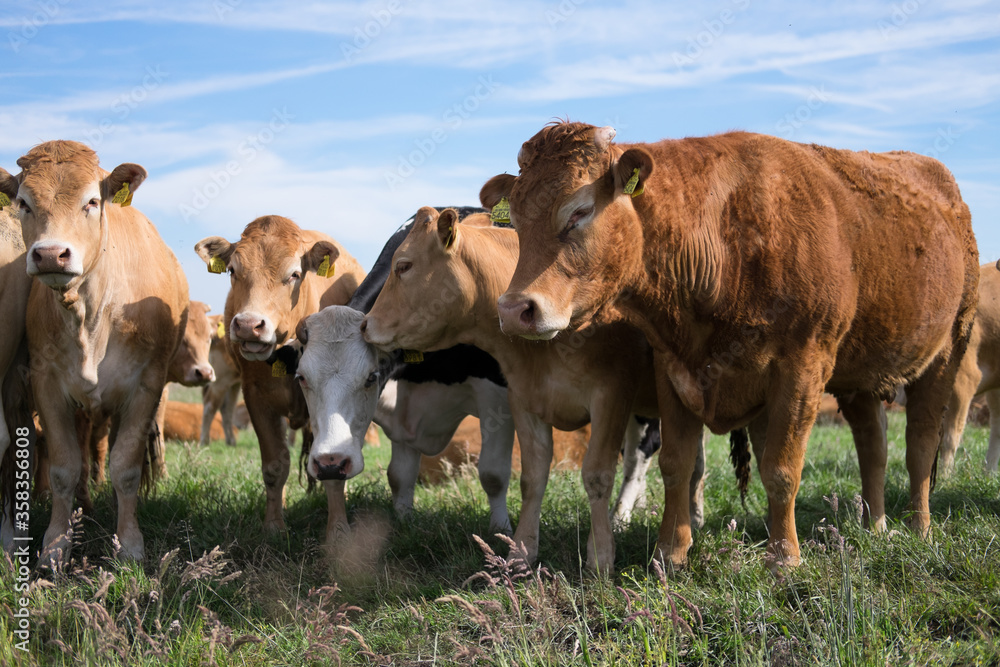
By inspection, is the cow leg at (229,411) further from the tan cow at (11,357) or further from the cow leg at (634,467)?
the cow leg at (634,467)

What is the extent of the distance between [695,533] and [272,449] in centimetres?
306

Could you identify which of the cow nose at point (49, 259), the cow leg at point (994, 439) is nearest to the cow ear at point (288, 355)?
the cow nose at point (49, 259)

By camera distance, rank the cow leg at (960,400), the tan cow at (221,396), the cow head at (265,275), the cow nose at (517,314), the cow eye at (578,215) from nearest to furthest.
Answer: the cow nose at (517,314) → the cow eye at (578,215) → the cow head at (265,275) → the cow leg at (960,400) → the tan cow at (221,396)

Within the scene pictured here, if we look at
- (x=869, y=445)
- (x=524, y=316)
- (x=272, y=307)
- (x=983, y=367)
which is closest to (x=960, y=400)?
(x=983, y=367)

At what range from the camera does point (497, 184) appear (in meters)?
5.04

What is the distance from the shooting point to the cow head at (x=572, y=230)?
4086mm

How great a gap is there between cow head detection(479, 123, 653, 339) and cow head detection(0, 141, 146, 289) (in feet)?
8.30

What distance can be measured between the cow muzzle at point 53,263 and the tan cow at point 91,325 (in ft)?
0.30

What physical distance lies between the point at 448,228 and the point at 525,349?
0.88 metres

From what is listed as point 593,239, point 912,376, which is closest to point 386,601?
point 593,239

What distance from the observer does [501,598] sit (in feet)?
13.5

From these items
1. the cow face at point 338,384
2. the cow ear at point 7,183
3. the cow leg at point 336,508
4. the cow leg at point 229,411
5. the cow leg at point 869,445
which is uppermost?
the cow ear at point 7,183

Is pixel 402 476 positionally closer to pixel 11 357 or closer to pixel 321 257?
pixel 321 257

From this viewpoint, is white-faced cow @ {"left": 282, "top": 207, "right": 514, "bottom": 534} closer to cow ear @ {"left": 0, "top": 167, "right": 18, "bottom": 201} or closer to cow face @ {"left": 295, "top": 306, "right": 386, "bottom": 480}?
cow face @ {"left": 295, "top": 306, "right": 386, "bottom": 480}
